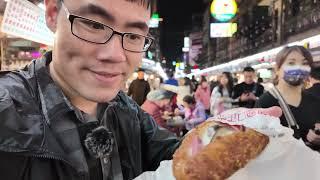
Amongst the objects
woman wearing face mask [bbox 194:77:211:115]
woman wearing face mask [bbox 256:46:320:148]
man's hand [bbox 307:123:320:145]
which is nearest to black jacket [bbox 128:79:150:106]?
woman wearing face mask [bbox 194:77:211:115]

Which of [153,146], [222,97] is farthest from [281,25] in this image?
[153,146]

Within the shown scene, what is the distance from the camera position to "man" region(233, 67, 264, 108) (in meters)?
7.90

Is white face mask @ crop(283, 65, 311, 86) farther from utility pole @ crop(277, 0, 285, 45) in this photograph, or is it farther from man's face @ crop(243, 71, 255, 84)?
utility pole @ crop(277, 0, 285, 45)

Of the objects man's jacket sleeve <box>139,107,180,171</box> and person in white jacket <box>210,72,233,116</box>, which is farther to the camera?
person in white jacket <box>210,72,233,116</box>

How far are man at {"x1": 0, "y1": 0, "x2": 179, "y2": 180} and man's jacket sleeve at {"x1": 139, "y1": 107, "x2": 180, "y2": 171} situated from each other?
256 mm

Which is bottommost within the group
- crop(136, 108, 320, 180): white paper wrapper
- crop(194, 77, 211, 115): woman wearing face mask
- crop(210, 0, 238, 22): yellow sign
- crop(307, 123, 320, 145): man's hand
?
crop(194, 77, 211, 115): woman wearing face mask

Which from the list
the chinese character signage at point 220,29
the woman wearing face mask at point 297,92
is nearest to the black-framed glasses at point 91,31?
the woman wearing face mask at point 297,92

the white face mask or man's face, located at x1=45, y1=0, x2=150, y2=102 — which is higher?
man's face, located at x1=45, y1=0, x2=150, y2=102

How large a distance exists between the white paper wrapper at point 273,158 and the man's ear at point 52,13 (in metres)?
0.57

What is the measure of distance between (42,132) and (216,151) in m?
0.49

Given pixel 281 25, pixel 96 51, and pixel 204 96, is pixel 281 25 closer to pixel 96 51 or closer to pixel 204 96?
pixel 204 96

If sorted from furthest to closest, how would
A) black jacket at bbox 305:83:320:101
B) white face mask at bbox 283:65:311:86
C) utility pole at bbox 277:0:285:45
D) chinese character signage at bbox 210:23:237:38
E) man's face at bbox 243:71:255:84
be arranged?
chinese character signage at bbox 210:23:237:38 < utility pole at bbox 277:0:285:45 < man's face at bbox 243:71:255:84 < black jacket at bbox 305:83:320:101 < white face mask at bbox 283:65:311:86

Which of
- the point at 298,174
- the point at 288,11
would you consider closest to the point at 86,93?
the point at 298,174

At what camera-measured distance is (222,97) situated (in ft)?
29.8
